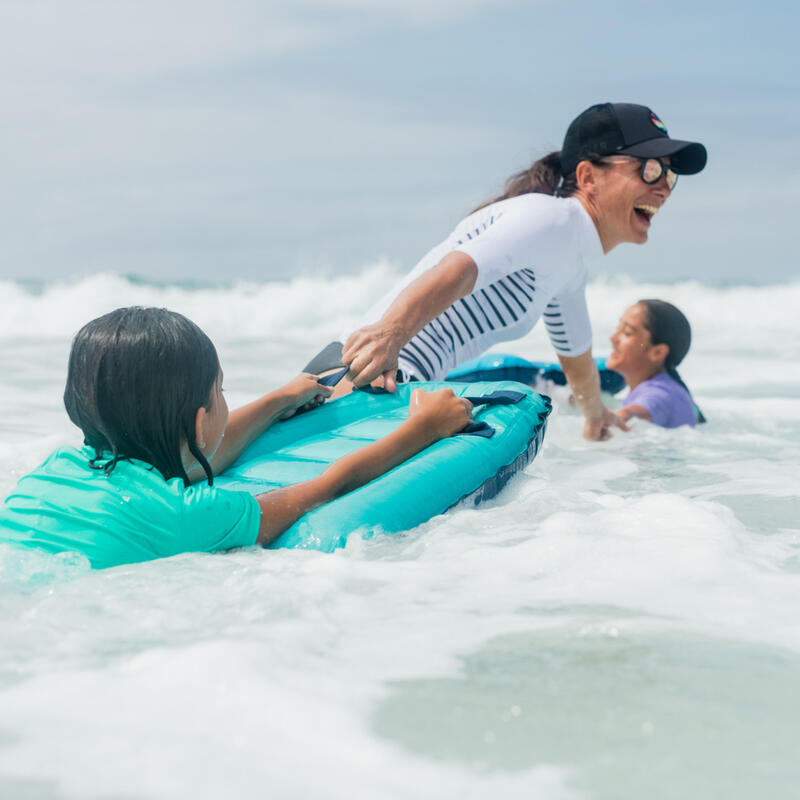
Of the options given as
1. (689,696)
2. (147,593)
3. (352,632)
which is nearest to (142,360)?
(147,593)

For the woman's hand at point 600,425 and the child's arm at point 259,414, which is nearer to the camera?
the child's arm at point 259,414

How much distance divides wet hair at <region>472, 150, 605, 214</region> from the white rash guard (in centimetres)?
21

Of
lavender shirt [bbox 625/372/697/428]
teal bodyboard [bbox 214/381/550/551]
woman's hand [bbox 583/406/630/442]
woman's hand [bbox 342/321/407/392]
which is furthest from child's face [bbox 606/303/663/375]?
woman's hand [bbox 342/321/407/392]

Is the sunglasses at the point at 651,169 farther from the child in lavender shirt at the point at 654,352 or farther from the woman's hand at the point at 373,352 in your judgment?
the child in lavender shirt at the point at 654,352

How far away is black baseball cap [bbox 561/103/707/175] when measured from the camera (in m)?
3.62

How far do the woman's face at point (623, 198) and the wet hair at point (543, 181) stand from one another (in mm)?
143

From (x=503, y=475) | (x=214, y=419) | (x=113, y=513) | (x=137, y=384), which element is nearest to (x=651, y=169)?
(x=503, y=475)

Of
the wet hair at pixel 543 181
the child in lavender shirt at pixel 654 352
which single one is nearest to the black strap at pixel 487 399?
the wet hair at pixel 543 181

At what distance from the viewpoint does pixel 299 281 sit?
19594 mm

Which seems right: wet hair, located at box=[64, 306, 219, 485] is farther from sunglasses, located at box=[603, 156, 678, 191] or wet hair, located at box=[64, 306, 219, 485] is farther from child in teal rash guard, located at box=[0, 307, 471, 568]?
sunglasses, located at box=[603, 156, 678, 191]

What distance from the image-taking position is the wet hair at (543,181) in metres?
3.86

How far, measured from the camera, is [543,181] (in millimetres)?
3895

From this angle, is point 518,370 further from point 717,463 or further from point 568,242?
point 568,242

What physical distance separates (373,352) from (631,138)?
1352 millimetres
